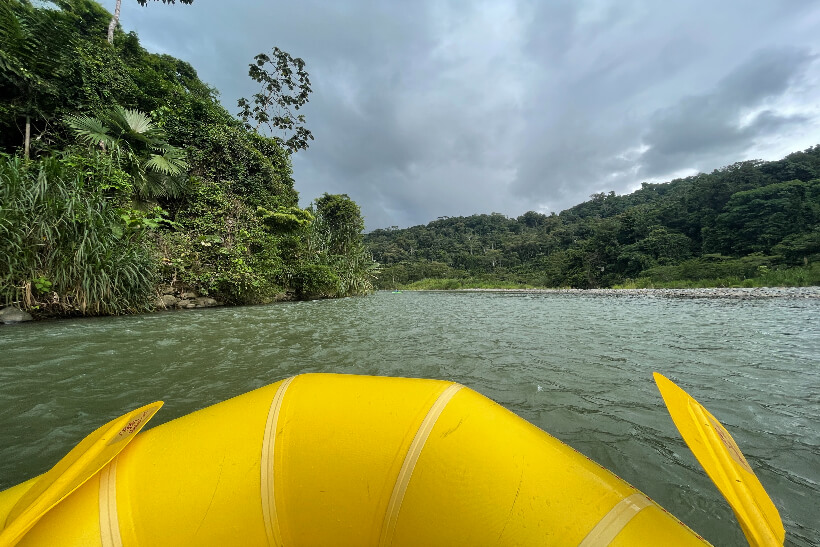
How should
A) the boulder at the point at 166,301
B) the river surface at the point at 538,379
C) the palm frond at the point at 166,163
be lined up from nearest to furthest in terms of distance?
1. the river surface at the point at 538,379
2. the boulder at the point at 166,301
3. the palm frond at the point at 166,163

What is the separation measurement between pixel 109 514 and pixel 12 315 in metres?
7.64

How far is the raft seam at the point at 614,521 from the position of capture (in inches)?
27.2

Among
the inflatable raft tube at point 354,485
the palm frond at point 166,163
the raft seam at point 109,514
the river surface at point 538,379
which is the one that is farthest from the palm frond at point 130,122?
the raft seam at point 109,514

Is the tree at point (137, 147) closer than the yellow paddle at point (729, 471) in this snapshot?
No

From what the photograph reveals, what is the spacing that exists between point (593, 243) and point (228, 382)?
43.6 meters

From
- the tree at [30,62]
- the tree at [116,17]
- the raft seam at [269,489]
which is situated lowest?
the raft seam at [269,489]

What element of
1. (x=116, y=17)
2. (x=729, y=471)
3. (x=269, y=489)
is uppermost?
(x=116, y=17)

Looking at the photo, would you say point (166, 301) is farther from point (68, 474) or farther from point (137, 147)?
point (68, 474)

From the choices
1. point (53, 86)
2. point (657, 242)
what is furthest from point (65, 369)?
point (657, 242)

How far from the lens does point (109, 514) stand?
30.3 inches

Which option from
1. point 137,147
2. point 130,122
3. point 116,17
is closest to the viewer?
point 130,122

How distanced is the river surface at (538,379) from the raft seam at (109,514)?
1168mm

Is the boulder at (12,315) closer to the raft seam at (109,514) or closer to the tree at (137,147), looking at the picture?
the tree at (137,147)

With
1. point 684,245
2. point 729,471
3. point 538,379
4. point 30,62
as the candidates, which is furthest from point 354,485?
point 684,245
